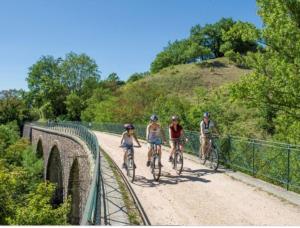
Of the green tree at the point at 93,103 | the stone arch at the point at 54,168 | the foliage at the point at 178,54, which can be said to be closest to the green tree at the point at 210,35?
the foliage at the point at 178,54

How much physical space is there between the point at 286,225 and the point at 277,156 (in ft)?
11.7

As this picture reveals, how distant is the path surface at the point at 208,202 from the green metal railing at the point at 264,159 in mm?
859

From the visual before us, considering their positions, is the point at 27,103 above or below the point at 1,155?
above

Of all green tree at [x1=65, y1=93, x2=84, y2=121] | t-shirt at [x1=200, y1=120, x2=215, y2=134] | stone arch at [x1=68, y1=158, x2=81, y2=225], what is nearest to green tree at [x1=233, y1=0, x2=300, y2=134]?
t-shirt at [x1=200, y1=120, x2=215, y2=134]

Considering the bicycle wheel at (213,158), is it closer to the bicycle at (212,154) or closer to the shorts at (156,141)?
the bicycle at (212,154)

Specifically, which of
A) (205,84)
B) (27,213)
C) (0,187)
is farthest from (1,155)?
(205,84)

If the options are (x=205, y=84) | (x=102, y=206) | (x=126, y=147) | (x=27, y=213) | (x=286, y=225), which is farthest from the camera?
(x=205, y=84)

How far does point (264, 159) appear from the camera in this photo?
Answer: 1116 cm

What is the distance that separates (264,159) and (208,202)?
317cm

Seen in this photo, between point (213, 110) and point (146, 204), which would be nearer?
point (146, 204)

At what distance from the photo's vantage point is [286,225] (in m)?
7.14

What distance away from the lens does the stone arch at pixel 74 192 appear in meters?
22.1

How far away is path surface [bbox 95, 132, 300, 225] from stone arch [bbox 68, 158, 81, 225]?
10749mm

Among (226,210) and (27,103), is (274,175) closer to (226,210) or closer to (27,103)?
(226,210)
